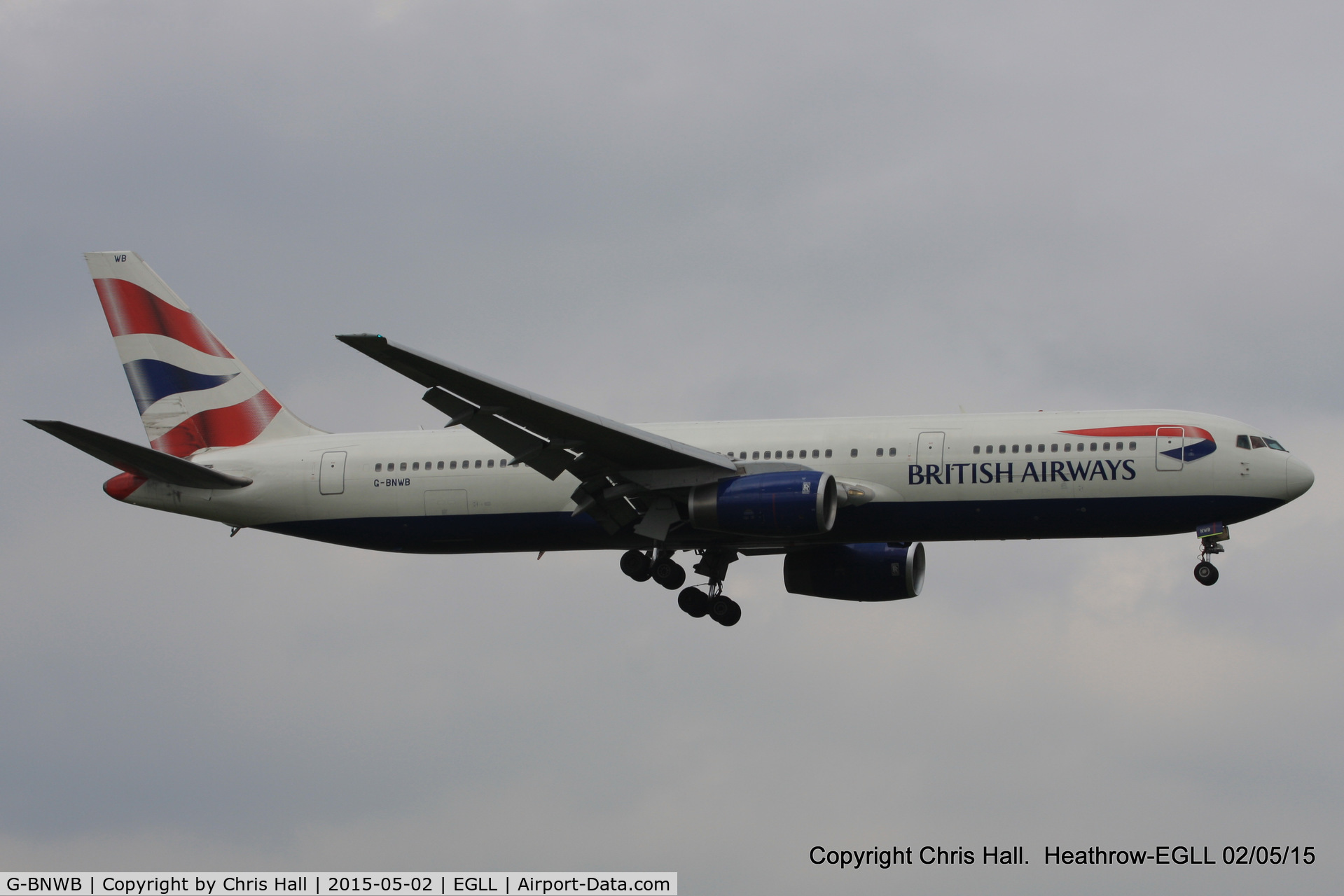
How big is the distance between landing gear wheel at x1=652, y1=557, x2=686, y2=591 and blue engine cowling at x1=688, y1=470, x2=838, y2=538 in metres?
3.88

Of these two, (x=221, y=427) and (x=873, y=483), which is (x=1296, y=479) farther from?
(x=221, y=427)

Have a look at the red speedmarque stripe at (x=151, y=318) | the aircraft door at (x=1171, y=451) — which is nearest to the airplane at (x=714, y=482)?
the aircraft door at (x=1171, y=451)

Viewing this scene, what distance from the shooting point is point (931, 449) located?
37438 mm

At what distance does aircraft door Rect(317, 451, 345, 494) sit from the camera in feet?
137

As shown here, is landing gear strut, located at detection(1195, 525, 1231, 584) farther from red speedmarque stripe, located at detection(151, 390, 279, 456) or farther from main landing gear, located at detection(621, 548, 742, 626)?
red speedmarque stripe, located at detection(151, 390, 279, 456)

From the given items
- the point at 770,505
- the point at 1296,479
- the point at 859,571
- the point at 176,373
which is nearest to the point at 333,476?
the point at 176,373

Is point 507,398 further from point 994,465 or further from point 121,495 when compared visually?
point 121,495

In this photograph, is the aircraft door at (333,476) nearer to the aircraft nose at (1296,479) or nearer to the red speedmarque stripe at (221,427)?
the red speedmarque stripe at (221,427)

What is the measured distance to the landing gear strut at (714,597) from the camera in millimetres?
41781

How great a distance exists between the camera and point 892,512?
37.4 metres

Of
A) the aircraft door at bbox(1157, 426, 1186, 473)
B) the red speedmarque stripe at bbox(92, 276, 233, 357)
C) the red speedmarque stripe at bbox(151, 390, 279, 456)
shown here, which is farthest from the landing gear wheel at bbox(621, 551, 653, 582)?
the red speedmarque stripe at bbox(92, 276, 233, 357)

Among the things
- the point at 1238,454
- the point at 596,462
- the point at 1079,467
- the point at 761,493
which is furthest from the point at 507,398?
the point at 1238,454

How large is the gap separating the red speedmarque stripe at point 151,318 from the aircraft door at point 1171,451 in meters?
26.0

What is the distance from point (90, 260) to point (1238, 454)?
32.6m
